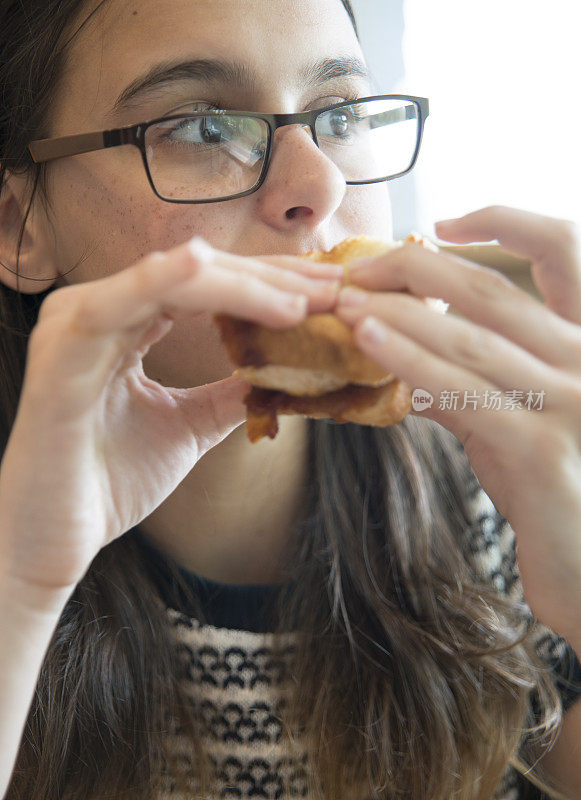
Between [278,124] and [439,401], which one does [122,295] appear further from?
[278,124]

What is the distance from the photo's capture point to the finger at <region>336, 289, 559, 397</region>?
86 cm

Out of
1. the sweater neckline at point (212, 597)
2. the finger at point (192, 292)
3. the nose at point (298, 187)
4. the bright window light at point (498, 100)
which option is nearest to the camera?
the finger at point (192, 292)

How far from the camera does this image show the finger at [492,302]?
0.90m

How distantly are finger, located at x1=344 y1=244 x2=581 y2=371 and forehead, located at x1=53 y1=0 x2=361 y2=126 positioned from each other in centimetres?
59

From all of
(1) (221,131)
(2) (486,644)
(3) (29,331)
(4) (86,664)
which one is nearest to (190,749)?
(4) (86,664)

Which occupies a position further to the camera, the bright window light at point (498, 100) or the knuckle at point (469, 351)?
the bright window light at point (498, 100)

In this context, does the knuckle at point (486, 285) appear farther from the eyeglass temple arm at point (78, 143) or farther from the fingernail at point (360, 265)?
the eyeglass temple arm at point (78, 143)

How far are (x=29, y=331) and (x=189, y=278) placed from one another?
0.97m

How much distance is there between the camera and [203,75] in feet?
4.17

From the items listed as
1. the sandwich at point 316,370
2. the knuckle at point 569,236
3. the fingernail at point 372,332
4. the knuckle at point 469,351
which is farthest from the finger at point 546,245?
the fingernail at point 372,332

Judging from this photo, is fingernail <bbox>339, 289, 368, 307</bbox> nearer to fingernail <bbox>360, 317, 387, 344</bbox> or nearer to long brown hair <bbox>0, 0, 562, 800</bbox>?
fingernail <bbox>360, 317, 387, 344</bbox>

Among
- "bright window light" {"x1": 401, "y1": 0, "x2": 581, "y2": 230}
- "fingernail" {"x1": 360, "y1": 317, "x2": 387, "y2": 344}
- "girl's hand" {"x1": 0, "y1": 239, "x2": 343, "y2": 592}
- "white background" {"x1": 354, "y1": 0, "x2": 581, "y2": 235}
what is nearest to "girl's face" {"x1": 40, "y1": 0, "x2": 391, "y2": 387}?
"girl's hand" {"x1": 0, "y1": 239, "x2": 343, "y2": 592}

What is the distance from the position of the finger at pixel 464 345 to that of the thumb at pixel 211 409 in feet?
1.50

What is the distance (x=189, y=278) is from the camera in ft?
2.60
